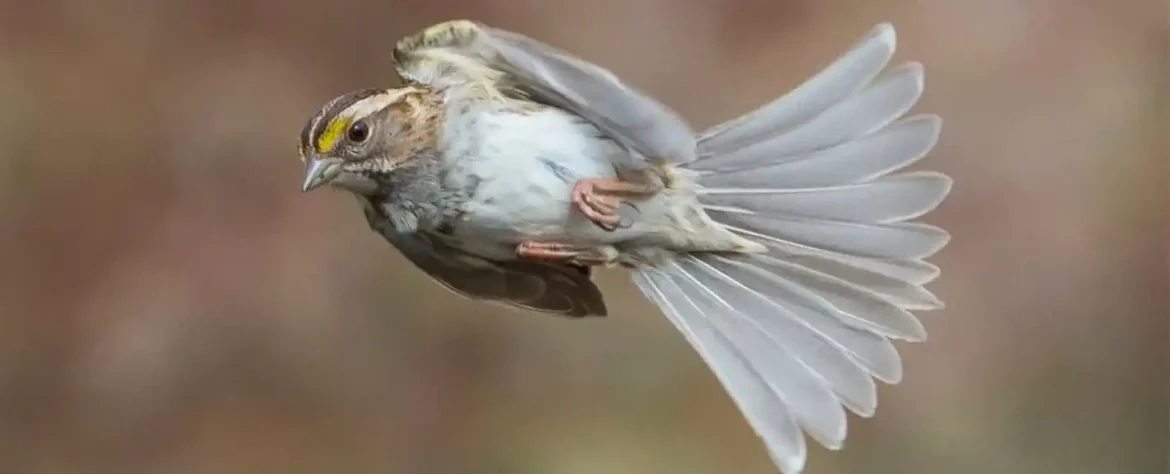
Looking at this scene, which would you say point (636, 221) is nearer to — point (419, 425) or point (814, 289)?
point (814, 289)

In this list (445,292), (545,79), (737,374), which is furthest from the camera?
(445,292)

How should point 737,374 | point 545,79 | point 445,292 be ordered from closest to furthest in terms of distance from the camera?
point 545,79 < point 737,374 < point 445,292

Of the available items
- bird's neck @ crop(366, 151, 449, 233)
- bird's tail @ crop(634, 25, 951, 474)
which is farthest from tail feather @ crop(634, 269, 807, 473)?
bird's neck @ crop(366, 151, 449, 233)

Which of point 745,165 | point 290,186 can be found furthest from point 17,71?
point 745,165

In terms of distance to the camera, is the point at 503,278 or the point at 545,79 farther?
the point at 503,278

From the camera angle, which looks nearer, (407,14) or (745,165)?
(745,165)

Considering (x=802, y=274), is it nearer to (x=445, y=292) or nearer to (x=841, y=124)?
(x=841, y=124)

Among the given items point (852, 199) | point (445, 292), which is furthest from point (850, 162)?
point (445, 292)
